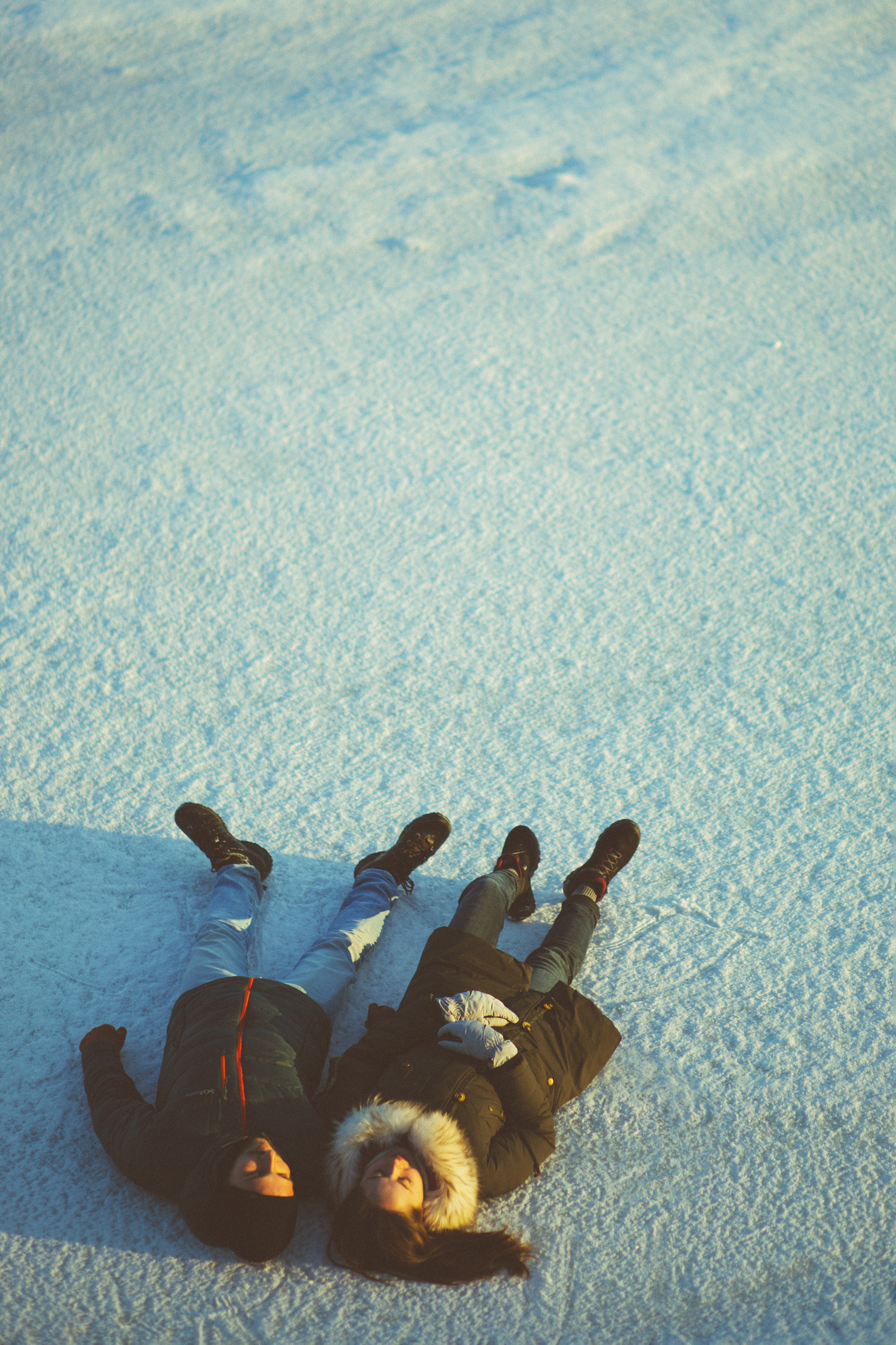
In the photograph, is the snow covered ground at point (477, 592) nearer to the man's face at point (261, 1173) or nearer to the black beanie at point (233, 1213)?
the black beanie at point (233, 1213)

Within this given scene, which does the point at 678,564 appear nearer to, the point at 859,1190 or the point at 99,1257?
the point at 859,1190

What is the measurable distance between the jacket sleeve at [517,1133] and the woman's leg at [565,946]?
29 cm

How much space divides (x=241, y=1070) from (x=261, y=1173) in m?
0.25

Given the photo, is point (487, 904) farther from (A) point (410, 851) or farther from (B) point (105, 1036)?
(B) point (105, 1036)

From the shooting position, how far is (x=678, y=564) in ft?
12.4

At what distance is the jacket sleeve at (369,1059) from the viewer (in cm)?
209

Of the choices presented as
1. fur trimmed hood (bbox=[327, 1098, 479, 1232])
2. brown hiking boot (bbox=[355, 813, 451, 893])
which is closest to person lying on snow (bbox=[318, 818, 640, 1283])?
fur trimmed hood (bbox=[327, 1098, 479, 1232])

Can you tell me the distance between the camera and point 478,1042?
2.07 metres

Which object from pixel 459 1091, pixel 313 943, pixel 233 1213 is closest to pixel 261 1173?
pixel 233 1213

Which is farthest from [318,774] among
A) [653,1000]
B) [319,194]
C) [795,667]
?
[319,194]

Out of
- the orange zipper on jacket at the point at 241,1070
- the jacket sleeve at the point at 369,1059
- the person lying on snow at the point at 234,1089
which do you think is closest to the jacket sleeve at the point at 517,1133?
the jacket sleeve at the point at 369,1059

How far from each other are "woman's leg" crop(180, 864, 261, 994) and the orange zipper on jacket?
0.18 metres

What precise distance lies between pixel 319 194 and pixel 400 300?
127cm

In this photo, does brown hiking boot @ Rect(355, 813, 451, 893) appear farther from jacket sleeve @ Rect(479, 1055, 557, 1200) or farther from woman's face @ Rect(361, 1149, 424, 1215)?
woman's face @ Rect(361, 1149, 424, 1215)
